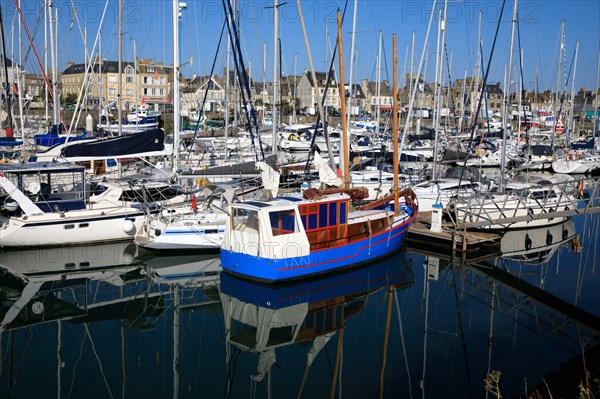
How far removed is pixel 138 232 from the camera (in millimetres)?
21344

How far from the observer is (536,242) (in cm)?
2434

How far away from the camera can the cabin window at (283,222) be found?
16844mm

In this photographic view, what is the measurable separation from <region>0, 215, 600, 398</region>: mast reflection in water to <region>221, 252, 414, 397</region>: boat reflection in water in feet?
0.17

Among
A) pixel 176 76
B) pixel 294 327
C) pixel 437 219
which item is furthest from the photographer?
pixel 176 76

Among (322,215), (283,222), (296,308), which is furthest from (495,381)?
(322,215)

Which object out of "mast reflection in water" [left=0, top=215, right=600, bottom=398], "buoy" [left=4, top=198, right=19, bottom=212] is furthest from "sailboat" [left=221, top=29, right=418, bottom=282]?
"buoy" [left=4, top=198, right=19, bottom=212]

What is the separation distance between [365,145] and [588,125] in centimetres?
5673

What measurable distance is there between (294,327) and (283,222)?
3158 mm

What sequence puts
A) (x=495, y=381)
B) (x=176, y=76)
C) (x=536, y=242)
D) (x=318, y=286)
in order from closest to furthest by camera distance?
(x=495, y=381)
(x=318, y=286)
(x=176, y=76)
(x=536, y=242)

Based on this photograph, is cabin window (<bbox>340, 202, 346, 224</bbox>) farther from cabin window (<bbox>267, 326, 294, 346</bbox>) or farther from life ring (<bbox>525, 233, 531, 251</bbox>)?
life ring (<bbox>525, 233, 531, 251</bbox>)

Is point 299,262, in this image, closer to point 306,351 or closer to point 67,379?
point 306,351

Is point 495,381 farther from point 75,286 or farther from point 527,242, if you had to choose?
point 527,242

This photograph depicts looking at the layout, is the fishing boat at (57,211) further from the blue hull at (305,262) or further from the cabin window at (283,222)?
the cabin window at (283,222)

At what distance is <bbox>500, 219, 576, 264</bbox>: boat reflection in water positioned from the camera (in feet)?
72.6
